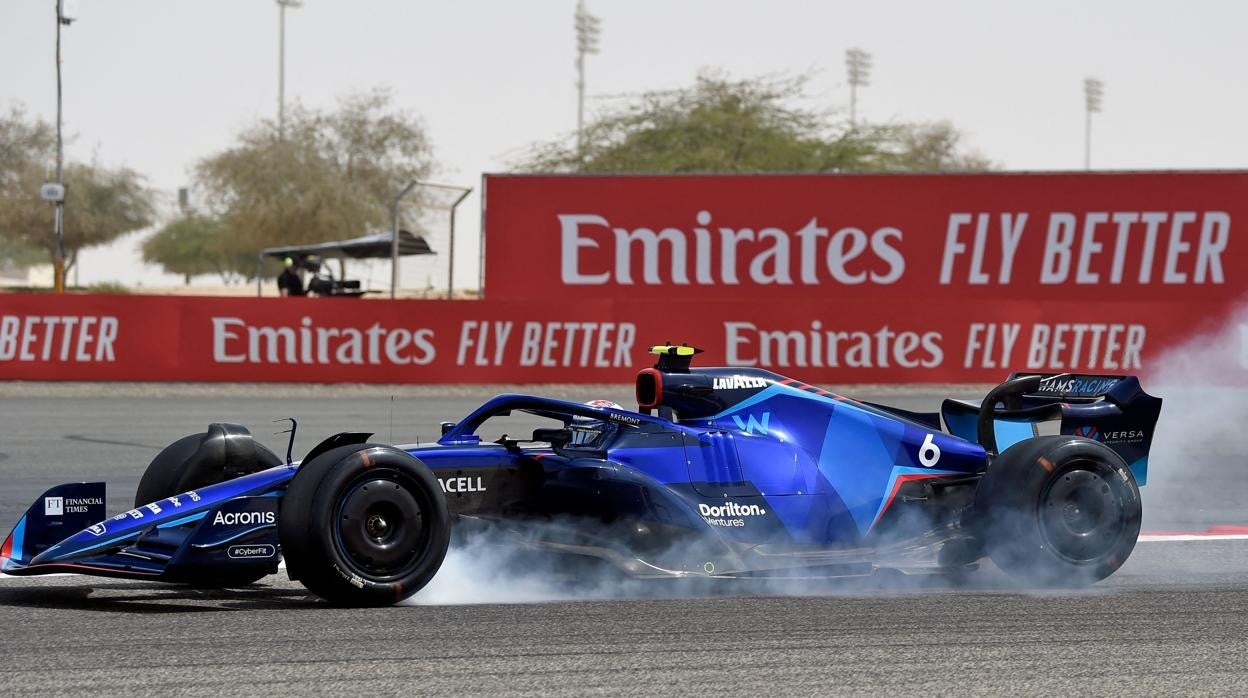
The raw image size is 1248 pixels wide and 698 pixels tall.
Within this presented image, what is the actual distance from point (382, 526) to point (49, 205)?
2510 inches

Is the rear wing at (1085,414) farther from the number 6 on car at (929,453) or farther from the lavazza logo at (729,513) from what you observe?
the lavazza logo at (729,513)

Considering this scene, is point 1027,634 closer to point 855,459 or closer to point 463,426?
point 855,459

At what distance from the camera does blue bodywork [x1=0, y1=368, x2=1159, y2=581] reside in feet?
19.7

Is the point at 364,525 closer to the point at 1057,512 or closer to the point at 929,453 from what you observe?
the point at 929,453

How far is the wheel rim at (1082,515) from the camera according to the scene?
265 inches

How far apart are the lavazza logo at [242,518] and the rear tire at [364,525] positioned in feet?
0.94

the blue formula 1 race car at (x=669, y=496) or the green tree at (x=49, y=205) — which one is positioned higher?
the green tree at (x=49, y=205)

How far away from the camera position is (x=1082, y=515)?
22.3ft

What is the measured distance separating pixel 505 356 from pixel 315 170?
43718 mm

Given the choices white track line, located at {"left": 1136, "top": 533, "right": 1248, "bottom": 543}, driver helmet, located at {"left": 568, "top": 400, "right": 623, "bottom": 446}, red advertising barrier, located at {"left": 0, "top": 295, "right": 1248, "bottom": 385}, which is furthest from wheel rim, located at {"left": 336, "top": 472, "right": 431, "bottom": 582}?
red advertising barrier, located at {"left": 0, "top": 295, "right": 1248, "bottom": 385}

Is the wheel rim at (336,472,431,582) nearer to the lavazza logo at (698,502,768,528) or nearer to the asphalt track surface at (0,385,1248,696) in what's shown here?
the asphalt track surface at (0,385,1248,696)

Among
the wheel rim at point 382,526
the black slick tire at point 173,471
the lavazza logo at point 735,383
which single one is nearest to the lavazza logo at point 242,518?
the wheel rim at point 382,526

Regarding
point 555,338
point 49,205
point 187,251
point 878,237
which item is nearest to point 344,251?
point 878,237

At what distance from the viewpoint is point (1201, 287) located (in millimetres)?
25359
